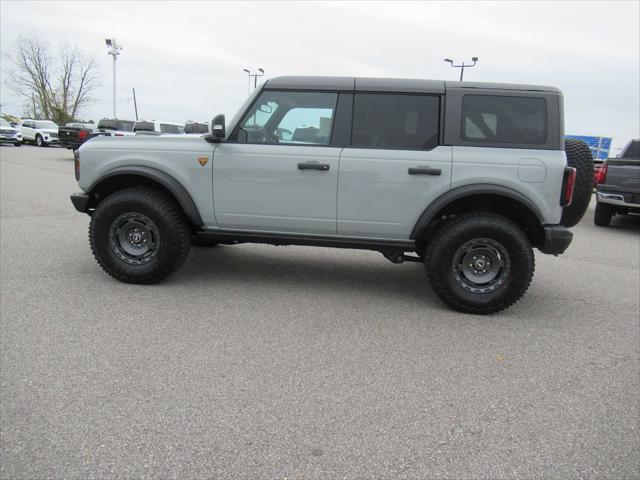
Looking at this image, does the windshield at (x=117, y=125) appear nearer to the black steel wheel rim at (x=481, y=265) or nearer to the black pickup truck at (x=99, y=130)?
the black pickup truck at (x=99, y=130)

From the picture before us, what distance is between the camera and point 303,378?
3045 millimetres

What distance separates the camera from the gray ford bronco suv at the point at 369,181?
4227 mm

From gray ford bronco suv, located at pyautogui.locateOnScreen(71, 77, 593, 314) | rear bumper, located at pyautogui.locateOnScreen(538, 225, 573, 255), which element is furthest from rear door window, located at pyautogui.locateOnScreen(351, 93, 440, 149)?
rear bumper, located at pyautogui.locateOnScreen(538, 225, 573, 255)

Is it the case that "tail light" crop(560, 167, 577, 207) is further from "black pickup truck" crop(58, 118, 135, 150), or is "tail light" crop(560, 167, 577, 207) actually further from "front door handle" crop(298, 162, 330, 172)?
"black pickup truck" crop(58, 118, 135, 150)

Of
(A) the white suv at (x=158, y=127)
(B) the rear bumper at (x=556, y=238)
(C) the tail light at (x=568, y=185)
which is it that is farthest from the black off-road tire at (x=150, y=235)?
(A) the white suv at (x=158, y=127)

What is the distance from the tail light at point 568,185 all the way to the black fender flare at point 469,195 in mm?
223

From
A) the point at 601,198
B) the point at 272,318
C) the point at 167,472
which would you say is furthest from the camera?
the point at 601,198

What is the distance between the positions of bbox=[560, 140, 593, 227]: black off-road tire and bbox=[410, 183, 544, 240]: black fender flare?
20.8 inches

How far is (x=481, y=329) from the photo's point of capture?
4.04 m

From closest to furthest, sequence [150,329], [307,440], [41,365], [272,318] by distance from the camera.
Result: [307,440], [41,365], [150,329], [272,318]

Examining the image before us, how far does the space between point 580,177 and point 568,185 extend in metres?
0.47

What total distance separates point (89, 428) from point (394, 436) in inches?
58.4

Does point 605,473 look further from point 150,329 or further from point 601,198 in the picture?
point 601,198

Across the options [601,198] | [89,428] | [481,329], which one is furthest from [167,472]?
[601,198]
